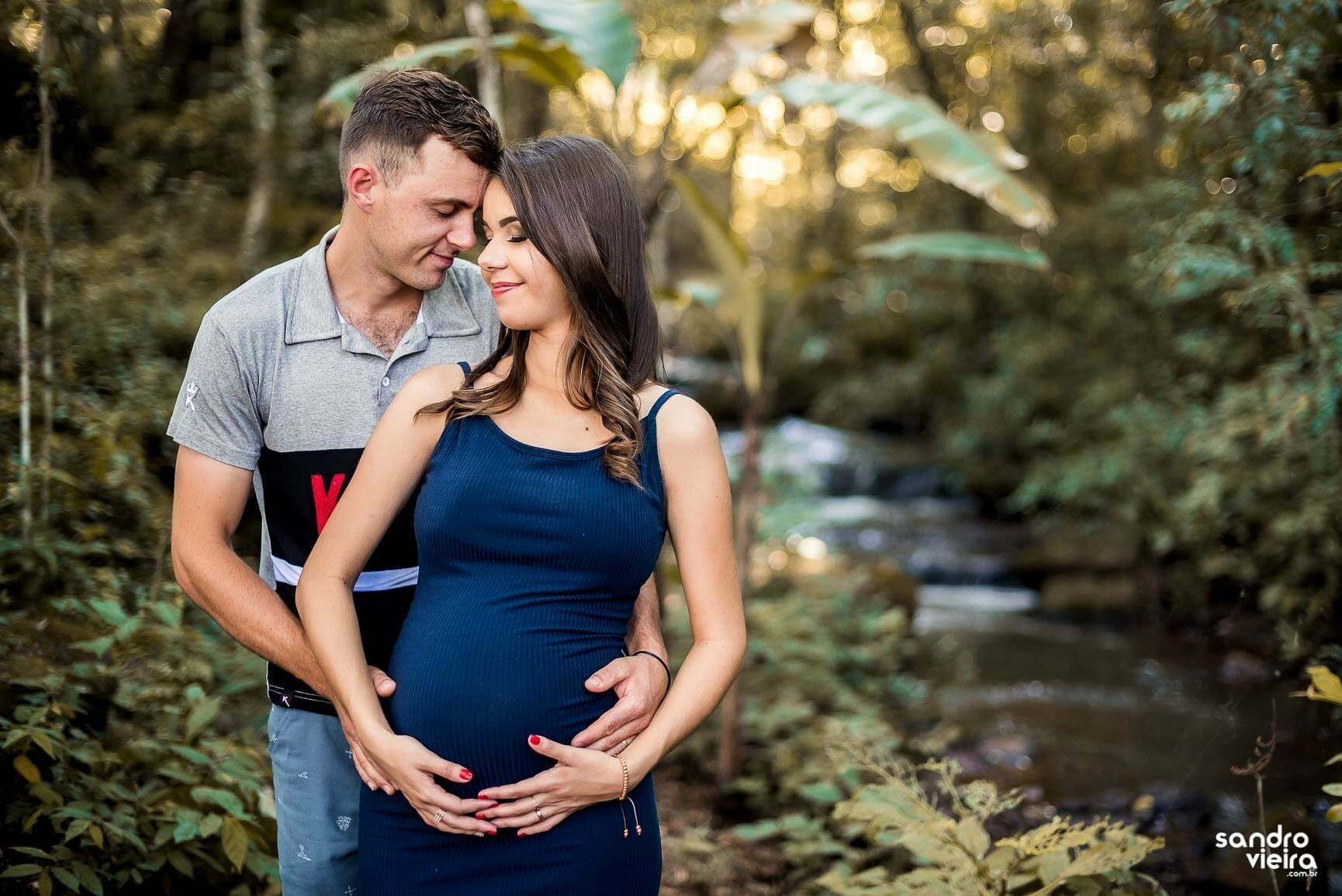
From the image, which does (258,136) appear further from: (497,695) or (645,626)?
(497,695)

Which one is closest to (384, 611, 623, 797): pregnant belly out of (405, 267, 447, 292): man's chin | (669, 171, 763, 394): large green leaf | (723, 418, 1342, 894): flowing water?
(405, 267, 447, 292): man's chin

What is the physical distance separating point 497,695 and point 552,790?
7.6 inches

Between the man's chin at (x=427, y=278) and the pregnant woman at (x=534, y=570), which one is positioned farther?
the man's chin at (x=427, y=278)

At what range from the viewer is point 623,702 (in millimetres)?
1920

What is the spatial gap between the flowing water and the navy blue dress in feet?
8.83

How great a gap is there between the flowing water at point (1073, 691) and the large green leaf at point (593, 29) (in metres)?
3.42

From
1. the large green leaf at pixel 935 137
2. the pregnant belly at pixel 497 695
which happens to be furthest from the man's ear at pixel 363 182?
the large green leaf at pixel 935 137

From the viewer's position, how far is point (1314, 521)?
6.18 m

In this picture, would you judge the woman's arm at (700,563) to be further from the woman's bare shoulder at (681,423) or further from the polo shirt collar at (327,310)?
the polo shirt collar at (327,310)

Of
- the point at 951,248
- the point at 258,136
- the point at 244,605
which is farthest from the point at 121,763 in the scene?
the point at 258,136

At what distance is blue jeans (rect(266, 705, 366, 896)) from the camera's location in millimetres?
2283

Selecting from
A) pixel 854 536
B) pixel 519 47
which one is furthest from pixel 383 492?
pixel 854 536

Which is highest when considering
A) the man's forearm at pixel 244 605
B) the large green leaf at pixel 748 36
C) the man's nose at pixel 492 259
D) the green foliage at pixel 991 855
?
the large green leaf at pixel 748 36

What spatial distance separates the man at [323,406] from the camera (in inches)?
84.5
